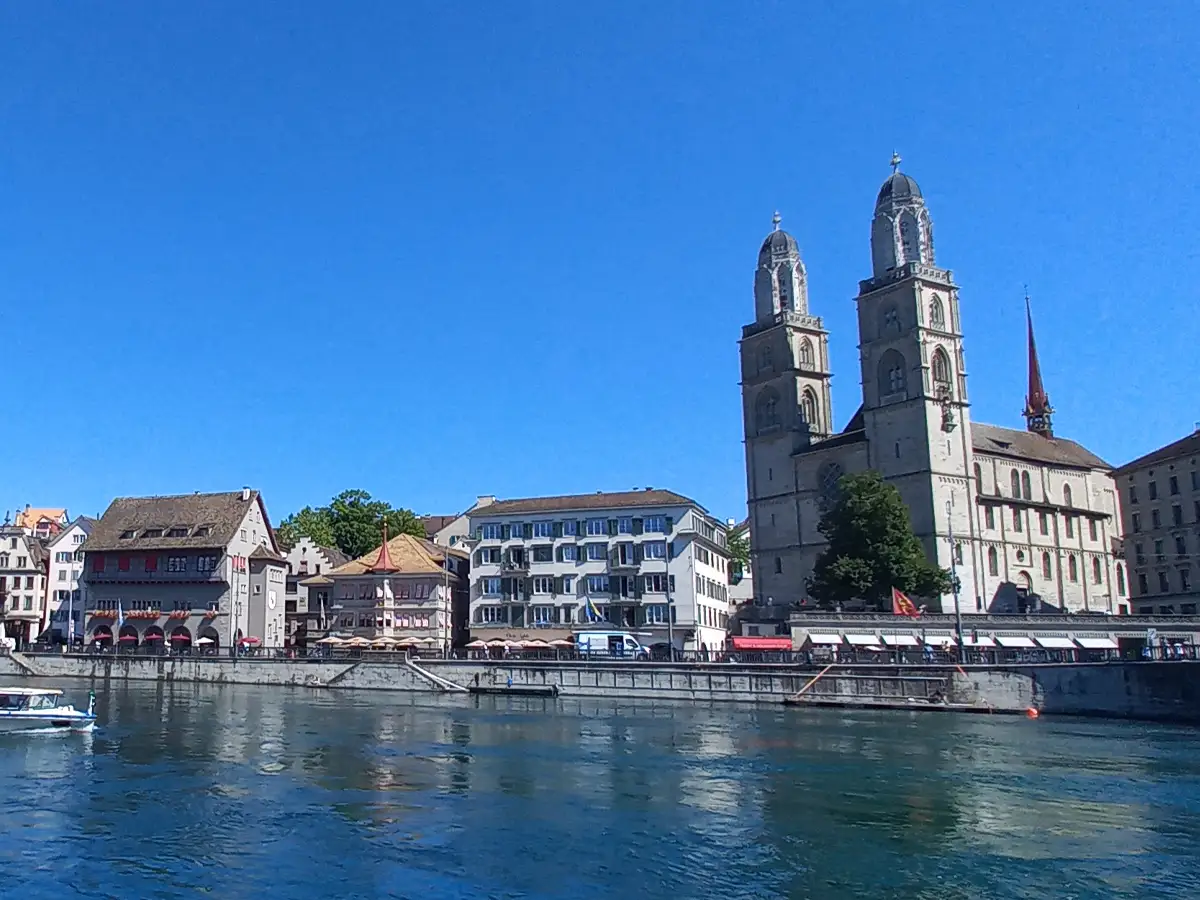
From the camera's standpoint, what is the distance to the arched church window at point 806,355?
111 m

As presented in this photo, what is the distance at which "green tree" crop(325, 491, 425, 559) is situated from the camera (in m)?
124

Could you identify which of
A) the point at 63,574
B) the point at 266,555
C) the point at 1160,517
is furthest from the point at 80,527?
the point at 1160,517

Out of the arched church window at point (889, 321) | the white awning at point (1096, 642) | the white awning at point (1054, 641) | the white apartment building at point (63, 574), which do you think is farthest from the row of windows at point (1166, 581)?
the white apartment building at point (63, 574)

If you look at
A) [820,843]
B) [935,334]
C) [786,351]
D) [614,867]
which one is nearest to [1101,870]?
[820,843]

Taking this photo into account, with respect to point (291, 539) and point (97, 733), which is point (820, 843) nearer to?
point (97, 733)

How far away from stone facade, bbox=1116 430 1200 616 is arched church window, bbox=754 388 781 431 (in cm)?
3448

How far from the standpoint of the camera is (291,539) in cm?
12825

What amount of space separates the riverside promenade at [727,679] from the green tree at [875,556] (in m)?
17.6

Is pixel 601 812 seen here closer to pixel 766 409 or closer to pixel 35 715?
pixel 35 715

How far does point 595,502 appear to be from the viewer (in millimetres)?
94000

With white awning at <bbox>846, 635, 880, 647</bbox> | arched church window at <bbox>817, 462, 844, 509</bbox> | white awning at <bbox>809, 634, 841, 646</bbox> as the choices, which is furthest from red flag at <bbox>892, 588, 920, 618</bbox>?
arched church window at <bbox>817, 462, 844, 509</bbox>

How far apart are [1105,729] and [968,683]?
439 inches

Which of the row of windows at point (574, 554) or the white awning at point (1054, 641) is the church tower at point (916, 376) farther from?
the row of windows at point (574, 554)

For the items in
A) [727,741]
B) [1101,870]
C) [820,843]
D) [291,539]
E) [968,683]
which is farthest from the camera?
[291,539]
